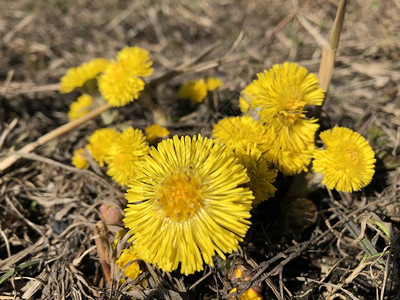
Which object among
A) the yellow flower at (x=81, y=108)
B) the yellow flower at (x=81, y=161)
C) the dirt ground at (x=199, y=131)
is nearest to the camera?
the dirt ground at (x=199, y=131)

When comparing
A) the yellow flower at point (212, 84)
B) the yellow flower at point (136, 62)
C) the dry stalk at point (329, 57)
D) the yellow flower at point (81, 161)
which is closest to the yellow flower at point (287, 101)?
the dry stalk at point (329, 57)

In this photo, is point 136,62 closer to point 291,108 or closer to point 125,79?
point 125,79

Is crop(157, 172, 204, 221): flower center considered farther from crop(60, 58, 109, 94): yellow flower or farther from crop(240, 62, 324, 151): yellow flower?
crop(60, 58, 109, 94): yellow flower

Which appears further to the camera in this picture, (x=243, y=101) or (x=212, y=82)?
(x=212, y=82)

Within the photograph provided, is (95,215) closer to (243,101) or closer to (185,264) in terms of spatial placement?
(185,264)

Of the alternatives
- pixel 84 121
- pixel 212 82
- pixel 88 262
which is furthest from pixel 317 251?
pixel 84 121

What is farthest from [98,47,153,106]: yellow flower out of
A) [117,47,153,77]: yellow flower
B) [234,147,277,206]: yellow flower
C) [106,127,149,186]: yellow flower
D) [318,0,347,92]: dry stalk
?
[318,0,347,92]: dry stalk

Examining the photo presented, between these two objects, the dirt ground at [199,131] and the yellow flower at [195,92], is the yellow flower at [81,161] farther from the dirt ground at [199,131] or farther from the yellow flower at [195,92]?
the yellow flower at [195,92]
